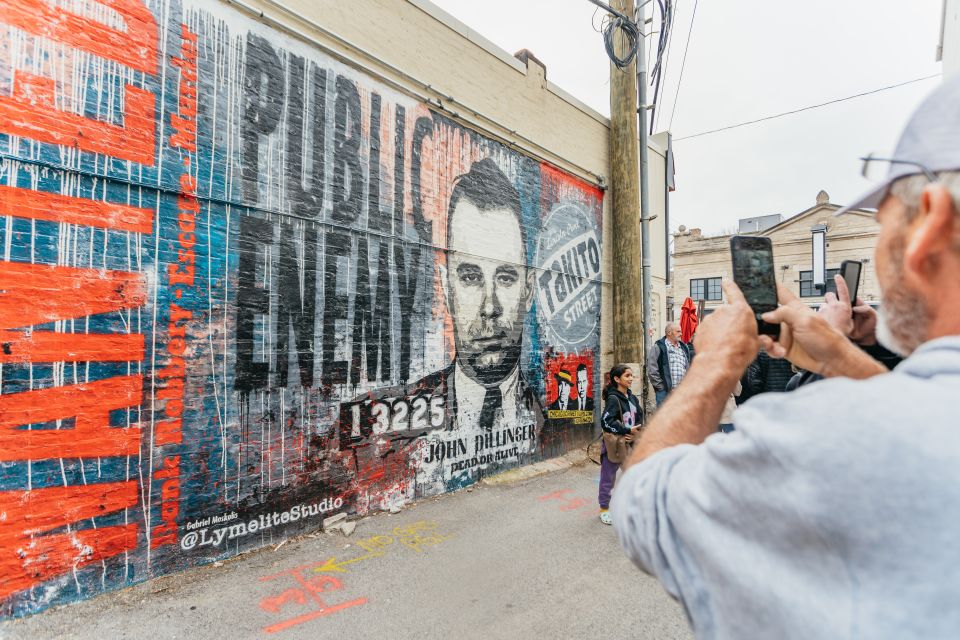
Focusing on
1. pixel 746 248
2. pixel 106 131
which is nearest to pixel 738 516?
pixel 746 248

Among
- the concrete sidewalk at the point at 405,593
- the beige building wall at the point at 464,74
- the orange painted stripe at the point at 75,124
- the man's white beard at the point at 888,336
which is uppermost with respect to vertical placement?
the beige building wall at the point at 464,74

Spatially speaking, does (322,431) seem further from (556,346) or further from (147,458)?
(556,346)

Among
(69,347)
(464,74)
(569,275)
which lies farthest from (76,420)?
(569,275)

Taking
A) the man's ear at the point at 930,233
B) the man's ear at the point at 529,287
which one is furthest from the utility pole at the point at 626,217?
the man's ear at the point at 930,233

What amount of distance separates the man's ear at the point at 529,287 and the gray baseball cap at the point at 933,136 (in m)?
6.59

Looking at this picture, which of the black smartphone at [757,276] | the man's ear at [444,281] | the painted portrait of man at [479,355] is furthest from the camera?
the man's ear at [444,281]

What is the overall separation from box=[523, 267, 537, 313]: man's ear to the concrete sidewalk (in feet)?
10.7

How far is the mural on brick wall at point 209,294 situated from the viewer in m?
3.45

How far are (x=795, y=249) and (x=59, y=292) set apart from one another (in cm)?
3170

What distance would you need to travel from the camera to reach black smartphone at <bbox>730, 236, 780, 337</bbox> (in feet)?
4.26

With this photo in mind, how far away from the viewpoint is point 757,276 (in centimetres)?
133

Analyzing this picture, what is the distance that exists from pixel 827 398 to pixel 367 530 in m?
4.92

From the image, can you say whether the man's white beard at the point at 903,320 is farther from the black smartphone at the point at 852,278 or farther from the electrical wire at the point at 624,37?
the electrical wire at the point at 624,37

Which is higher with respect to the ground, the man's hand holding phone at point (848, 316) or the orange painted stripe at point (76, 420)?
the man's hand holding phone at point (848, 316)
